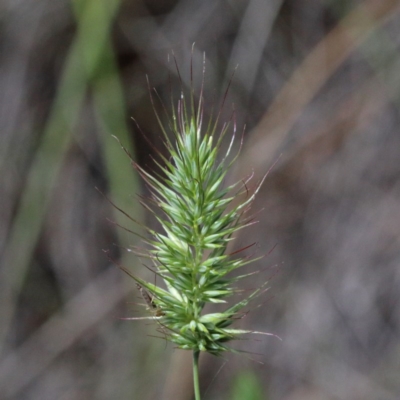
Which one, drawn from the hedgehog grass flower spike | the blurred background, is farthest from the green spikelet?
the blurred background

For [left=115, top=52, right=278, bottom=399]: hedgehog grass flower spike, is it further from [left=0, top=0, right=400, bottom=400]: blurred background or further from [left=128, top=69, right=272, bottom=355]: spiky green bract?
[left=0, top=0, right=400, bottom=400]: blurred background

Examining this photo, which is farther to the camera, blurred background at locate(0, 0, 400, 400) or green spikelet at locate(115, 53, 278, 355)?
blurred background at locate(0, 0, 400, 400)

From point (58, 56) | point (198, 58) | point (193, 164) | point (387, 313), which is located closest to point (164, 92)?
point (198, 58)

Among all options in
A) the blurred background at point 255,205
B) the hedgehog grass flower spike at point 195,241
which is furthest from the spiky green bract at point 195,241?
the blurred background at point 255,205

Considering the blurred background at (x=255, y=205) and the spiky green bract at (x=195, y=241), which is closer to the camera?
the spiky green bract at (x=195, y=241)

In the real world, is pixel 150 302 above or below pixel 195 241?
below

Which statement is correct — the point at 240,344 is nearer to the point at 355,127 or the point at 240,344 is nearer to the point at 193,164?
the point at 355,127

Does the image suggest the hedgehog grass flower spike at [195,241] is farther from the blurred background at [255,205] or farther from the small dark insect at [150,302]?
the blurred background at [255,205]

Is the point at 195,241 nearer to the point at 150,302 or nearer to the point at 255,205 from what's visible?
the point at 150,302

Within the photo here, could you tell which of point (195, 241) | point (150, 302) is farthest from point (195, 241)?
point (150, 302)
